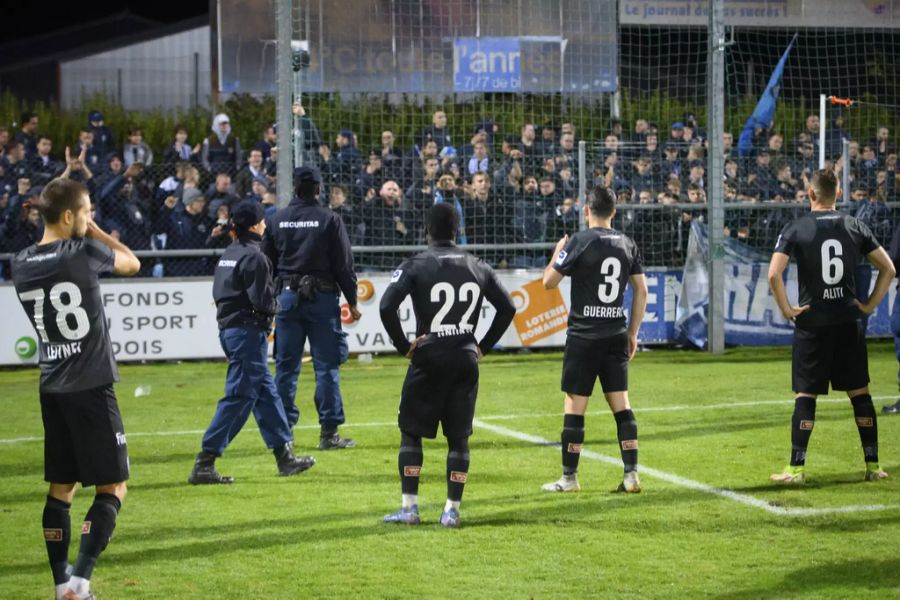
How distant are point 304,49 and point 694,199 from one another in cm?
631

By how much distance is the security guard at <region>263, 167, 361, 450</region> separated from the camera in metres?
10.4

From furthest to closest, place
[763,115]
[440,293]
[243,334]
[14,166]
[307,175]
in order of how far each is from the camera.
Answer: [763,115], [14,166], [307,175], [243,334], [440,293]

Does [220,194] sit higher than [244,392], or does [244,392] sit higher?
[220,194]

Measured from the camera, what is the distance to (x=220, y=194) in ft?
59.5

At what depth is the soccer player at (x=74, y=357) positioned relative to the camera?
5938 mm

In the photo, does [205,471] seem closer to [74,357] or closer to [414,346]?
[414,346]

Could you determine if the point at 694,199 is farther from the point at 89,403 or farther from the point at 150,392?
the point at 89,403

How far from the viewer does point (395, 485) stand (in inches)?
352

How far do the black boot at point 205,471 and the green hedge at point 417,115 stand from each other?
10.7m

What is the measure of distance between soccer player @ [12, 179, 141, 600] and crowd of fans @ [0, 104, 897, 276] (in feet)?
36.5

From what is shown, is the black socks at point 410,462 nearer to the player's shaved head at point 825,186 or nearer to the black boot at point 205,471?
the black boot at point 205,471

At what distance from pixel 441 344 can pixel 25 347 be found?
438 inches

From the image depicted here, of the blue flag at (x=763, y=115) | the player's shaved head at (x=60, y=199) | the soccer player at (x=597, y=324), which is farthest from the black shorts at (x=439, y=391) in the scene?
the blue flag at (x=763, y=115)

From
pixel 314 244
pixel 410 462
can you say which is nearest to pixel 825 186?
pixel 410 462
